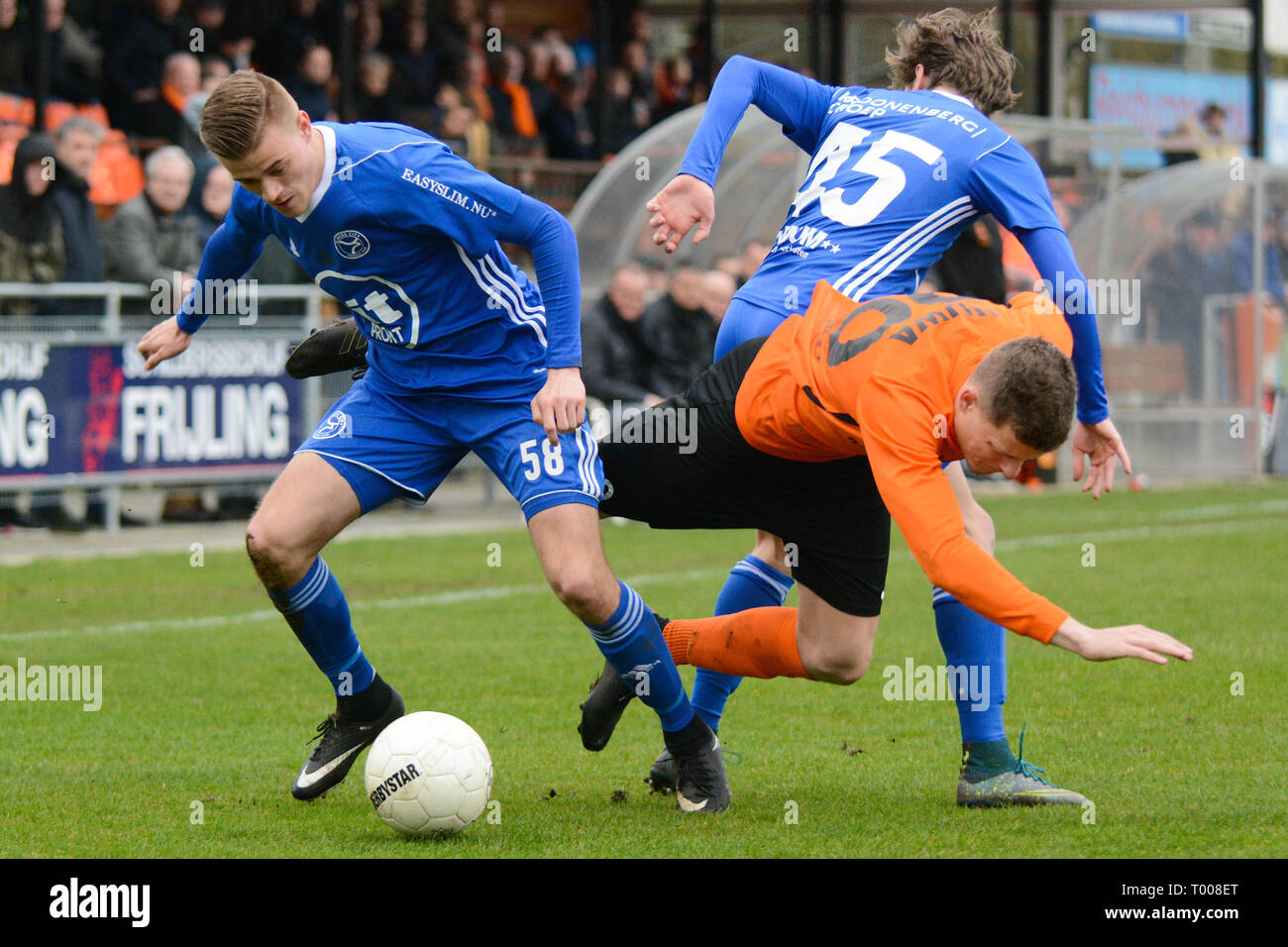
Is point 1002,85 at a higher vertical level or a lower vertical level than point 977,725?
higher

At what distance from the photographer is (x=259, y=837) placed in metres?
4.52

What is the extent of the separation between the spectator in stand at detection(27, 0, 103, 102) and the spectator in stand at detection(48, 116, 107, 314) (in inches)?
92.8

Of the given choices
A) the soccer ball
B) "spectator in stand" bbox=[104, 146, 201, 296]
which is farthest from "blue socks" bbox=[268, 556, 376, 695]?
"spectator in stand" bbox=[104, 146, 201, 296]

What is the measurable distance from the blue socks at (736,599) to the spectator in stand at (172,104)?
8495 millimetres

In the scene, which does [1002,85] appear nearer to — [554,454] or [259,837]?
[554,454]

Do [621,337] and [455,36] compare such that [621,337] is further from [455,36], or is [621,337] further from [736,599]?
[736,599]

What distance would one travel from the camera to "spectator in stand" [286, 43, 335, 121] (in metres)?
14.0

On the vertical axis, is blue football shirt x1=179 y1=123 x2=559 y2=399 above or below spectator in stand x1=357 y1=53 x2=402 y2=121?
below

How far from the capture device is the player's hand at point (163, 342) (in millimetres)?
5398

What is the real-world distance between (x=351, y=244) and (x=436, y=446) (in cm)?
66

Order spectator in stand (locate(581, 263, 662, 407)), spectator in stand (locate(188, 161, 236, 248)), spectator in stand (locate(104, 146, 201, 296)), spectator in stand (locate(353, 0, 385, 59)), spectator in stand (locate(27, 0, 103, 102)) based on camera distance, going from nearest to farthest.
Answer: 1. spectator in stand (locate(104, 146, 201, 296))
2. spectator in stand (locate(188, 161, 236, 248))
3. spectator in stand (locate(581, 263, 662, 407))
4. spectator in stand (locate(27, 0, 103, 102))
5. spectator in stand (locate(353, 0, 385, 59))

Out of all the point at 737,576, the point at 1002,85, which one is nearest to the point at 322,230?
the point at 737,576

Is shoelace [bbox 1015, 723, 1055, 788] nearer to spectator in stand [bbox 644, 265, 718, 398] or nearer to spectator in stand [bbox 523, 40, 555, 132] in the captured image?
spectator in stand [bbox 644, 265, 718, 398]
